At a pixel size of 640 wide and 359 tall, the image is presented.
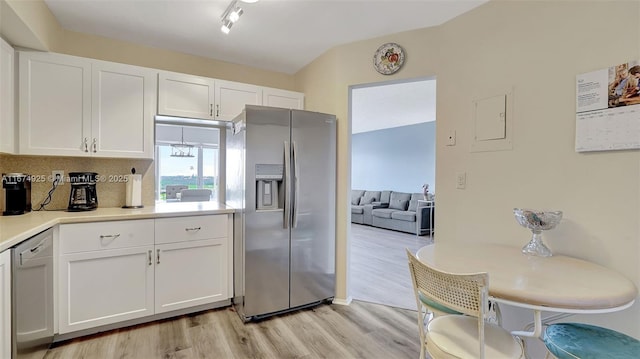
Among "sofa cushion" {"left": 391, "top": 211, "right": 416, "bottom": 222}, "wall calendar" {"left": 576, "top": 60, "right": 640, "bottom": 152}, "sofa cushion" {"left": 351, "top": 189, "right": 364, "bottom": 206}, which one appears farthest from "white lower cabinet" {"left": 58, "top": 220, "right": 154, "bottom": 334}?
"sofa cushion" {"left": 351, "top": 189, "right": 364, "bottom": 206}

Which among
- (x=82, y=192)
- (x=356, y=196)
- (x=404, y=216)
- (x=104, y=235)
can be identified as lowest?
(x=404, y=216)

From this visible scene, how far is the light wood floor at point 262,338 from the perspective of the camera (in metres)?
2.02

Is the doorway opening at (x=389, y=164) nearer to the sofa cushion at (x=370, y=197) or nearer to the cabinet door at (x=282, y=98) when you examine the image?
the sofa cushion at (x=370, y=197)

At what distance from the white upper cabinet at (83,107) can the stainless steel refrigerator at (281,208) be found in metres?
0.79

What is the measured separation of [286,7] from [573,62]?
→ 182cm

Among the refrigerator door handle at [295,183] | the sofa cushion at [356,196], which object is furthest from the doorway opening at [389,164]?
the refrigerator door handle at [295,183]

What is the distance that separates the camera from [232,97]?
2936 millimetres

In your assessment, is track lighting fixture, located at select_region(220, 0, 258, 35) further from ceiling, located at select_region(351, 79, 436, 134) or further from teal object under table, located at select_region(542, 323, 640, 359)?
teal object under table, located at select_region(542, 323, 640, 359)

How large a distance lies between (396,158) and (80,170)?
6.74 metres

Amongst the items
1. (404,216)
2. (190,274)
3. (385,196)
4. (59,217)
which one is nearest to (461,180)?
(190,274)

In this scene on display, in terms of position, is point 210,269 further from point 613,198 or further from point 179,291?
point 613,198

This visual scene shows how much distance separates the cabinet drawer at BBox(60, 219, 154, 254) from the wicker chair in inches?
78.9

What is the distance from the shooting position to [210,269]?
102 inches

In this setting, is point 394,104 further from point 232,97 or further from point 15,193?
point 15,193
